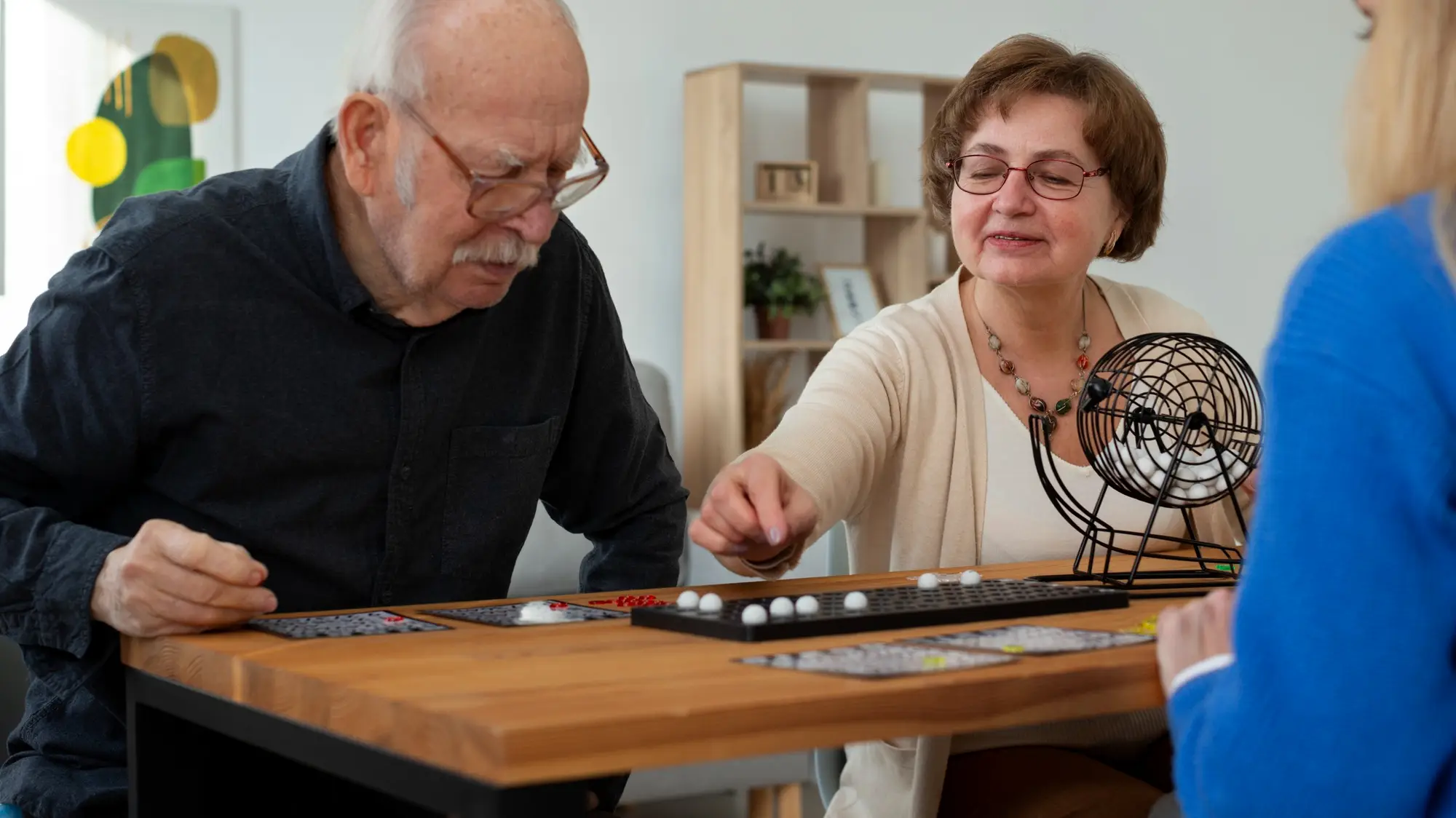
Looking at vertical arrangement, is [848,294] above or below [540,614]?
above

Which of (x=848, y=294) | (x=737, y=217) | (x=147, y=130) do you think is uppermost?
(x=147, y=130)

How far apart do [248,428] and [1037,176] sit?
3.79 ft

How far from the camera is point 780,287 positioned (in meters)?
5.62

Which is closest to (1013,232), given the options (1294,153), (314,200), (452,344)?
(452,344)

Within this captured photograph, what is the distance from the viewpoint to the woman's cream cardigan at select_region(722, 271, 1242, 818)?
73.3 inches

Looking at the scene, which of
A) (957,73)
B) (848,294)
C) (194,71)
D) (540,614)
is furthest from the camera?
(957,73)

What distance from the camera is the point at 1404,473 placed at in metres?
0.89

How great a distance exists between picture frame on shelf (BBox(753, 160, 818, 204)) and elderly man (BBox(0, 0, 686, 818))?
393cm

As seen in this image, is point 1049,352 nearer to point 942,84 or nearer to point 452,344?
point 452,344

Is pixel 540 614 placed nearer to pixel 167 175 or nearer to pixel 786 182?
pixel 167 175

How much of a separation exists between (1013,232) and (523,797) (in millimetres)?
1428

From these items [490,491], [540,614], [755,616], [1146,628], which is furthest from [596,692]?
[490,491]

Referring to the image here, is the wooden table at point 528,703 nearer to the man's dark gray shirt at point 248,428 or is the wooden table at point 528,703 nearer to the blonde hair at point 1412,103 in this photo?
the man's dark gray shirt at point 248,428

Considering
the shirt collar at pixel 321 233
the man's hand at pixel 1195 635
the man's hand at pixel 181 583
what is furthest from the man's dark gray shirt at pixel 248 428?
the man's hand at pixel 1195 635
